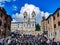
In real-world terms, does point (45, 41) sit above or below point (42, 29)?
below

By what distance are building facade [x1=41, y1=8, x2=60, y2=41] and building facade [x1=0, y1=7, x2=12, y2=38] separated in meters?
3.16

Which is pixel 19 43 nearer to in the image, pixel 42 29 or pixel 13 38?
pixel 13 38

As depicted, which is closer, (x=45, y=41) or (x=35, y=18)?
(x=45, y=41)

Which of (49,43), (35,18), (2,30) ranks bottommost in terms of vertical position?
(49,43)

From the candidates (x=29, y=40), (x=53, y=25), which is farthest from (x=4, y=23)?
(x=53, y=25)

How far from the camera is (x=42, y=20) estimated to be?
15.2 metres

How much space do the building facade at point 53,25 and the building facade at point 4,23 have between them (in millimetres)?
3162

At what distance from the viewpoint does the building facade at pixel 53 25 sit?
14626mm

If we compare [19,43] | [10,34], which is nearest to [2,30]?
[10,34]

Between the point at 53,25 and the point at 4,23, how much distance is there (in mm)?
4038

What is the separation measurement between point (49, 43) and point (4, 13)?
4.38 meters

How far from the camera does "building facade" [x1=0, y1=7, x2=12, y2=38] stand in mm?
14295

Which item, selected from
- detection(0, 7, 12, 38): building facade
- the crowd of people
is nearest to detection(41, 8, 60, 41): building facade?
the crowd of people

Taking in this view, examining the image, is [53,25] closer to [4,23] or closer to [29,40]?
[29,40]
